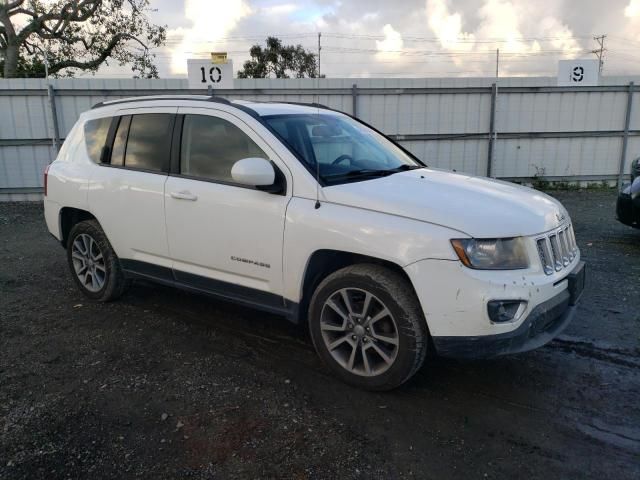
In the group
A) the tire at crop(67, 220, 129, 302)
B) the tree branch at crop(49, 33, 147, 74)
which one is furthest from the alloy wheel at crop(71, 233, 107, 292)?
the tree branch at crop(49, 33, 147, 74)

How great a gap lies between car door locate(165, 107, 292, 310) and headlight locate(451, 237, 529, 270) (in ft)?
3.98

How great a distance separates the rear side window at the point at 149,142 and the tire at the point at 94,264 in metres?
0.83

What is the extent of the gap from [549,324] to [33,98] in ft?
37.2

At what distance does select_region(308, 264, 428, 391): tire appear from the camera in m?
3.22

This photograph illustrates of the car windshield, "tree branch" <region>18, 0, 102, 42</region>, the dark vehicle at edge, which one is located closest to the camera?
the car windshield

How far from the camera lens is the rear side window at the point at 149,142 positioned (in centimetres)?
441

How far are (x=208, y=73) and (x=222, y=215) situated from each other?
807 cm

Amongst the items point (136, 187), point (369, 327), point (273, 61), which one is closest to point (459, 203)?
point (369, 327)

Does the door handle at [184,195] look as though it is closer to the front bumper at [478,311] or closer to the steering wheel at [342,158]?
the steering wheel at [342,158]

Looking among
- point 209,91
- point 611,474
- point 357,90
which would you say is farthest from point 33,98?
point 611,474

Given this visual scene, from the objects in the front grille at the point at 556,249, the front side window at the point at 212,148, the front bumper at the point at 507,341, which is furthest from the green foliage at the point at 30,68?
the front bumper at the point at 507,341

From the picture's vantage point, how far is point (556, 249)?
11.2 ft

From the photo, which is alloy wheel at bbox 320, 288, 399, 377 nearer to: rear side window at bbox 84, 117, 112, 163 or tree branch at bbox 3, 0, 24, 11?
rear side window at bbox 84, 117, 112, 163

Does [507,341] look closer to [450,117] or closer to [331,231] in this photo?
[331,231]
